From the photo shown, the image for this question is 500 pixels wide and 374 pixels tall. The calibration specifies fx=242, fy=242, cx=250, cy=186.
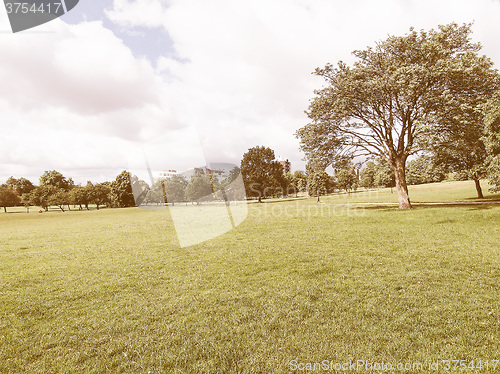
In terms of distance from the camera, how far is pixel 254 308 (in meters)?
6.96

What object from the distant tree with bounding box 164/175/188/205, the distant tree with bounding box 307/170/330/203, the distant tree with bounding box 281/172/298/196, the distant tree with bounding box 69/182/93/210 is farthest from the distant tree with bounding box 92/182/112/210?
the distant tree with bounding box 307/170/330/203

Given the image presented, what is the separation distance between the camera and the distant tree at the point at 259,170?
7669cm

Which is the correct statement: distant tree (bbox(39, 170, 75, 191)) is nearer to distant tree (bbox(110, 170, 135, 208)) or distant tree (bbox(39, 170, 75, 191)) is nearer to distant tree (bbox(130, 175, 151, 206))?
distant tree (bbox(110, 170, 135, 208))

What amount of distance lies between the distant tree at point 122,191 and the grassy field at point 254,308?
91.8 metres

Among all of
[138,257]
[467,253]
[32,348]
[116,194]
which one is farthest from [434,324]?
[116,194]

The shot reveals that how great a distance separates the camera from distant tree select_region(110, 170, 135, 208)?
9812cm

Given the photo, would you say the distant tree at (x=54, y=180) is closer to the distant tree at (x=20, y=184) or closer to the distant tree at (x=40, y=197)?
the distant tree at (x=20, y=184)

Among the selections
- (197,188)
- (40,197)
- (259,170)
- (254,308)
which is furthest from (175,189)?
(254,308)

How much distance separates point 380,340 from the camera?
5230mm

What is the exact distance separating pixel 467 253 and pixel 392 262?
3.96 metres

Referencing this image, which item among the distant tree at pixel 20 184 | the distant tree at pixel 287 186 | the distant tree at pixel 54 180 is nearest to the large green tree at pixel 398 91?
the distant tree at pixel 287 186

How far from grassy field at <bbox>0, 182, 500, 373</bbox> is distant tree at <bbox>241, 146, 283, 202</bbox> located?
62.8 m

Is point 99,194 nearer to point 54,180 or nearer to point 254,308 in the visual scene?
point 54,180

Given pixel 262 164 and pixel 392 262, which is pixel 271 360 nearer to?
pixel 392 262
